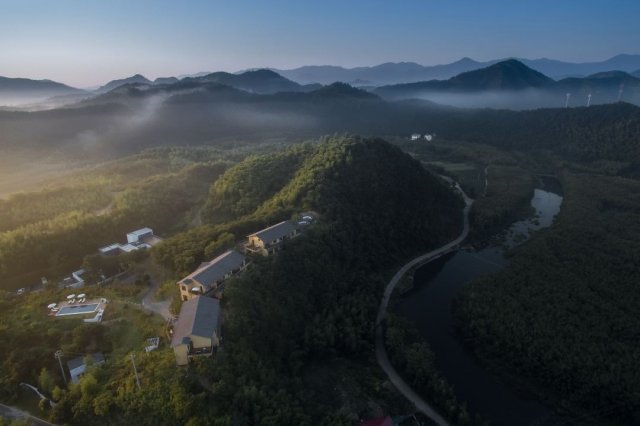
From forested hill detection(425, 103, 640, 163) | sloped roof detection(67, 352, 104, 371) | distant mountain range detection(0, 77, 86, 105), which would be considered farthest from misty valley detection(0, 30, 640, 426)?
distant mountain range detection(0, 77, 86, 105)

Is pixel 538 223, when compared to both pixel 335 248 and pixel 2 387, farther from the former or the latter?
pixel 2 387

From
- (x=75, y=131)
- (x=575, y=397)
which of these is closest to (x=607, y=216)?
(x=575, y=397)

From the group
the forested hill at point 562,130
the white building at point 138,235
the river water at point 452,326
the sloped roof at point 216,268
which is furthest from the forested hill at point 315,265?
the forested hill at point 562,130

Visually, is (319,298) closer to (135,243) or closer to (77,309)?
(77,309)

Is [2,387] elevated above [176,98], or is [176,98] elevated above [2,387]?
[176,98]

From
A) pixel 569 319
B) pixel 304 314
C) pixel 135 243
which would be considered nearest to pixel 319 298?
pixel 304 314

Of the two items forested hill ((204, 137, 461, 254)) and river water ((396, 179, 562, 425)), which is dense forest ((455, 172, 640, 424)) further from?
forested hill ((204, 137, 461, 254))
